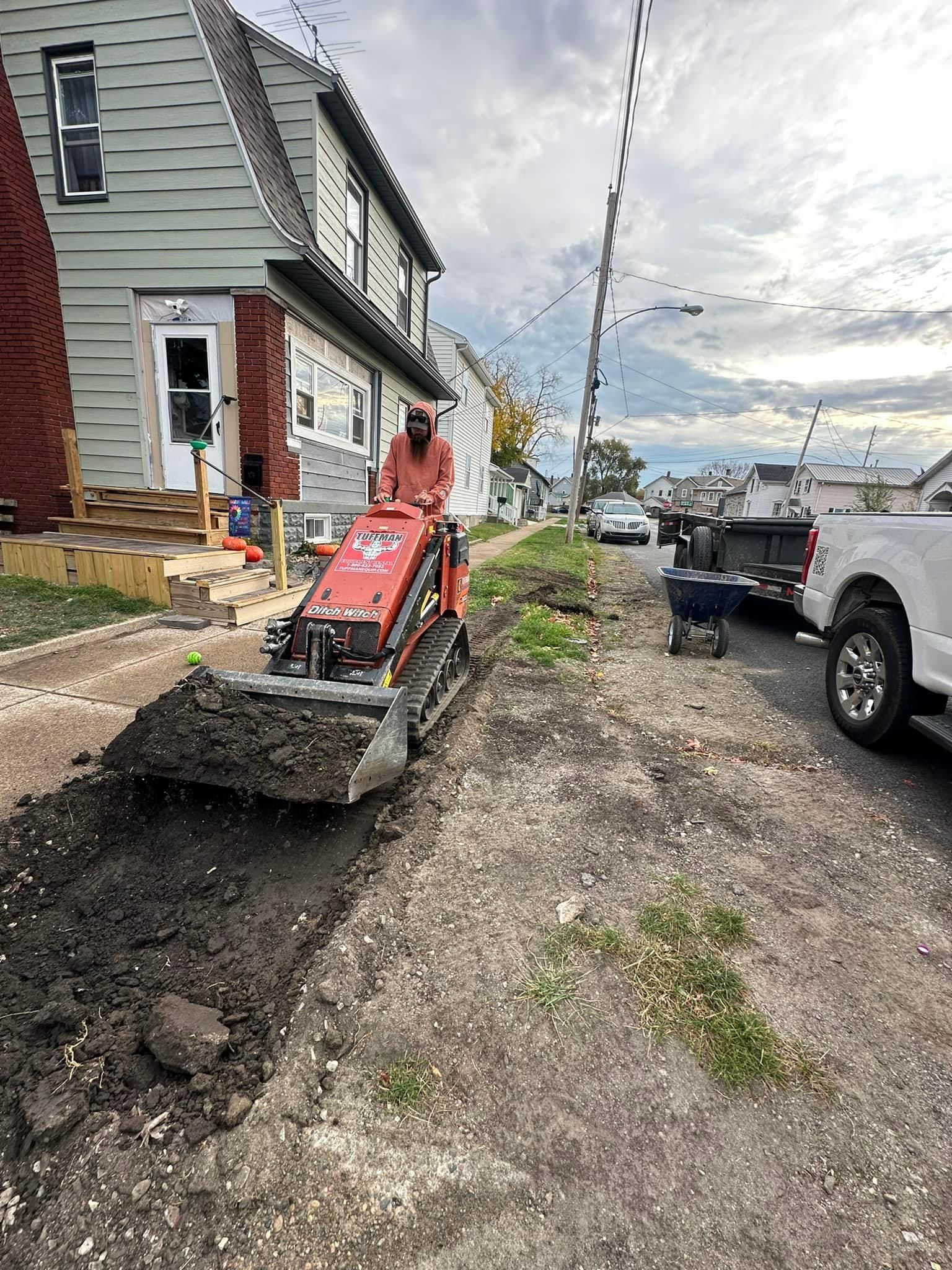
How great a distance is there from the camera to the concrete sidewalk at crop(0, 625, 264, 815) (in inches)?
125

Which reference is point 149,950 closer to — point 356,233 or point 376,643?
point 376,643

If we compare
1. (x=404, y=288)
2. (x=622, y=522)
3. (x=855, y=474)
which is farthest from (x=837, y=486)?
(x=404, y=288)

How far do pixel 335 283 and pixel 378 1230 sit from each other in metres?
9.63

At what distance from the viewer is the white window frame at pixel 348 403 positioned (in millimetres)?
8539

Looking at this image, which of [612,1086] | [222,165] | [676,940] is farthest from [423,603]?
[222,165]

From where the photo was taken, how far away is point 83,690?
4.22m

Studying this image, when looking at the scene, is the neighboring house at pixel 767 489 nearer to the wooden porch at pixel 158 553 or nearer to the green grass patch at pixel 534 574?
the green grass patch at pixel 534 574

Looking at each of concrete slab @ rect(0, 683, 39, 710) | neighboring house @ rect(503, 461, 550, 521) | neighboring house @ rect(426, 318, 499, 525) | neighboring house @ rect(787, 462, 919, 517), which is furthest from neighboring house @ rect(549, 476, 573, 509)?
concrete slab @ rect(0, 683, 39, 710)

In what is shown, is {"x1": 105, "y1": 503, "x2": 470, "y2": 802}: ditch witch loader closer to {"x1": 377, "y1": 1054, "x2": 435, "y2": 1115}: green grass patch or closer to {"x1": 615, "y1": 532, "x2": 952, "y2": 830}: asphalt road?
{"x1": 377, "y1": 1054, "x2": 435, "y2": 1115}: green grass patch

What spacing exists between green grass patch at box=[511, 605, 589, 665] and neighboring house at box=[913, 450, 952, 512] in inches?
1240

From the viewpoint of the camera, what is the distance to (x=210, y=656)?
5.10 metres

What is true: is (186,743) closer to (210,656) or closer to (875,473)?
(210,656)

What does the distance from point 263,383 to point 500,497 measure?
31.5m

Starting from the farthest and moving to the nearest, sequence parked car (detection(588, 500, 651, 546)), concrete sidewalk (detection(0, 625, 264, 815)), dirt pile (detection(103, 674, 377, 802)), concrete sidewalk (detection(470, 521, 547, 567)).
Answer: parked car (detection(588, 500, 651, 546)), concrete sidewalk (detection(470, 521, 547, 567)), concrete sidewalk (detection(0, 625, 264, 815)), dirt pile (detection(103, 674, 377, 802))
